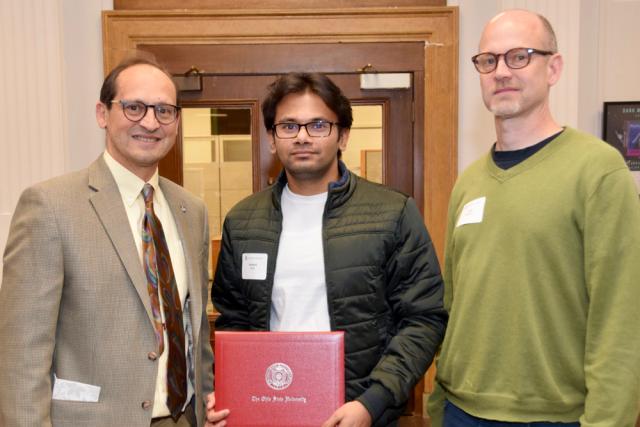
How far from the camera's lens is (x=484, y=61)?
1.79 m

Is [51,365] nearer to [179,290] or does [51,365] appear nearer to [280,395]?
[179,290]

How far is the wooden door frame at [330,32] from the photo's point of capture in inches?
137

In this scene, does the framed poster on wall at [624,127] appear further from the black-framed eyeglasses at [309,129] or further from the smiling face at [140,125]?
the smiling face at [140,125]

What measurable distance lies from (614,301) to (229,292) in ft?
4.07

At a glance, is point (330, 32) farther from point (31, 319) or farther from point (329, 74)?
point (31, 319)

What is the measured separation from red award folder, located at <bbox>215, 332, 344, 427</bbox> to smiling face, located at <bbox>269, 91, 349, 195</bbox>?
1.86ft

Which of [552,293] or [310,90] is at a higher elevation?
[310,90]

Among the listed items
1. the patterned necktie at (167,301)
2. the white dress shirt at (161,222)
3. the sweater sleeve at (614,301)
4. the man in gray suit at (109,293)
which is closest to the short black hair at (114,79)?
the man in gray suit at (109,293)

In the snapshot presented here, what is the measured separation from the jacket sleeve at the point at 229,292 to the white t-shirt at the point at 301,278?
0.15 meters

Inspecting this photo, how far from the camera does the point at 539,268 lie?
1.64 metres

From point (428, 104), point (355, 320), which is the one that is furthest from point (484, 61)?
point (428, 104)

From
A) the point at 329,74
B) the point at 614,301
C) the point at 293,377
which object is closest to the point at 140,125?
the point at 293,377

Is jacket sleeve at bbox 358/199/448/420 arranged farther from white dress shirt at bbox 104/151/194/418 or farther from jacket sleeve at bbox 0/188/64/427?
jacket sleeve at bbox 0/188/64/427

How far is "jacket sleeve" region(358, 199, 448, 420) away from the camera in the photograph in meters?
1.86
